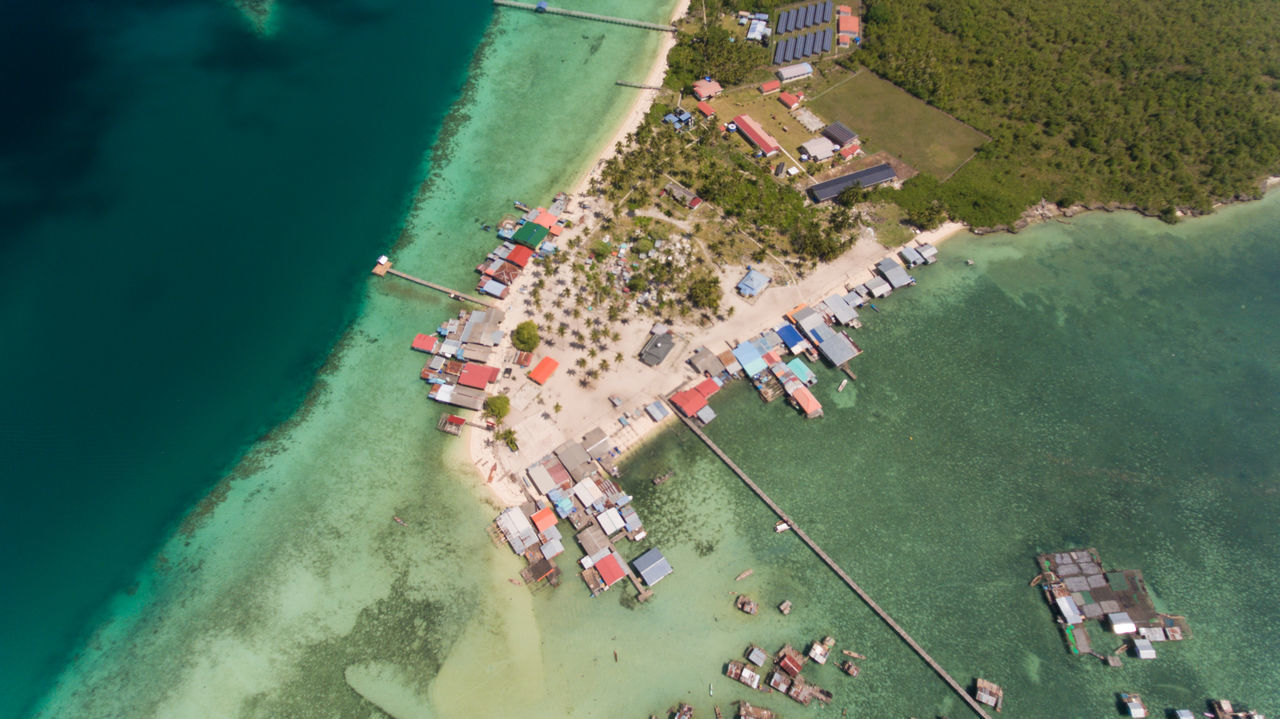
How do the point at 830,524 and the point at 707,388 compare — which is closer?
the point at 830,524

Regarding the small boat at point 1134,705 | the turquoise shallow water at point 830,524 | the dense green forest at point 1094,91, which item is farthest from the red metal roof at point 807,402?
the dense green forest at point 1094,91

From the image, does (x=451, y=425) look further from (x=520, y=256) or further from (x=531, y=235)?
(x=531, y=235)

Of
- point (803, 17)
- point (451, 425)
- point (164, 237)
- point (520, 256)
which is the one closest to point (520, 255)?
point (520, 256)

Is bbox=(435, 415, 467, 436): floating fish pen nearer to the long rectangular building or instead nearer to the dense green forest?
the long rectangular building

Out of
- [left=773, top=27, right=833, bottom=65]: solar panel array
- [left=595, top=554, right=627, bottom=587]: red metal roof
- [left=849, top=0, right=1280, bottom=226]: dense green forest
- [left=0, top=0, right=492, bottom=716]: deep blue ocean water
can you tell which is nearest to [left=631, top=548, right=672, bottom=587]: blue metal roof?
[left=595, top=554, right=627, bottom=587]: red metal roof

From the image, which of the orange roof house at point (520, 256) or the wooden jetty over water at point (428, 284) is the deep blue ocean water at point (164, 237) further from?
the orange roof house at point (520, 256)

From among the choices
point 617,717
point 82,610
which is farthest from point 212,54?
point 617,717
